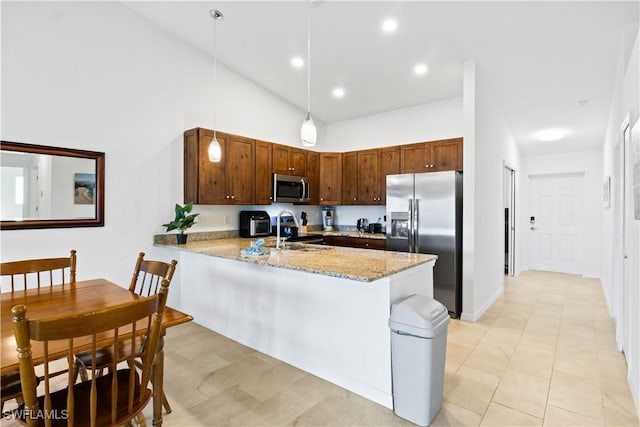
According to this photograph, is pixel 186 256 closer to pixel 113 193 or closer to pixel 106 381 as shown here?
pixel 113 193

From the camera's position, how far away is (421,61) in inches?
149

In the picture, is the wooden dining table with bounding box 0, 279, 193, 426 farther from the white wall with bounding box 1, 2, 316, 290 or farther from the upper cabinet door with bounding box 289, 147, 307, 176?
the upper cabinet door with bounding box 289, 147, 307, 176

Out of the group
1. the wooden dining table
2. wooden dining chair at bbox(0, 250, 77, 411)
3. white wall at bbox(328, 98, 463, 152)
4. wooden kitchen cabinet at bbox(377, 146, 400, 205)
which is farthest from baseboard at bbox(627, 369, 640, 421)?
wooden dining chair at bbox(0, 250, 77, 411)

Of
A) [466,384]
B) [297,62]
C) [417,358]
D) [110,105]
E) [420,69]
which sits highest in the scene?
[297,62]

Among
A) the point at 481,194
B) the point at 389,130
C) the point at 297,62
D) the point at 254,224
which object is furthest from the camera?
the point at 389,130

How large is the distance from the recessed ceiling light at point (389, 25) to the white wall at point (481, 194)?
3.54 feet

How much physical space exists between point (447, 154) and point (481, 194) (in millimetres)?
704

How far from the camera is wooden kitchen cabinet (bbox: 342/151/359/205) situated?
5.28 m

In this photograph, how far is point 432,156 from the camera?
4461 millimetres

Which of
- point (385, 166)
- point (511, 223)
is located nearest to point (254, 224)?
point (385, 166)

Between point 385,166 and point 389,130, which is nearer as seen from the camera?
point 385,166

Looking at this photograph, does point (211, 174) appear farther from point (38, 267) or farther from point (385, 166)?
point (385, 166)

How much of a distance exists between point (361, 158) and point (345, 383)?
3.58 meters

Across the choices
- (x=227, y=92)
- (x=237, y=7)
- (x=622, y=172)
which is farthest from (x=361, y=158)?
(x=622, y=172)
